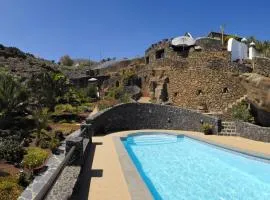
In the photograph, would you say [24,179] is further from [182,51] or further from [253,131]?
[182,51]

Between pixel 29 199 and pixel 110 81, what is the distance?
124 ft

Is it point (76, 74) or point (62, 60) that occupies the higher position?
point (62, 60)

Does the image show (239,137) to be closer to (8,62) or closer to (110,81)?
(110,81)

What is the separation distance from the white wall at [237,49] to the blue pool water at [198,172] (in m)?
14.1

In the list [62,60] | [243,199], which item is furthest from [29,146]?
[62,60]

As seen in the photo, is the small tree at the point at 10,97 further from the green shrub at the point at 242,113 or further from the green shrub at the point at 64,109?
the green shrub at the point at 242,113

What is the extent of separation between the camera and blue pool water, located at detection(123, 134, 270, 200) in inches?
426

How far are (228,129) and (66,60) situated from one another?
64.6 metres

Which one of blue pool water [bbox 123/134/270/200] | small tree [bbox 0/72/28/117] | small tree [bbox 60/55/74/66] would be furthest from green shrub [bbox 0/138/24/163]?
small tree [bbox 60/55/74/66]

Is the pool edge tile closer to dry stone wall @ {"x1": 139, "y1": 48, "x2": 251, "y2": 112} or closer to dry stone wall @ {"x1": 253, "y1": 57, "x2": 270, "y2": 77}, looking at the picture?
dry stone wall @ {"x1": 253, "y1": 57, "x2": 270, "y2": 77}

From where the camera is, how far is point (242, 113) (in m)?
24.2

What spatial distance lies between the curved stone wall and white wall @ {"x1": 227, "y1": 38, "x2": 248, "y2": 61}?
30.3ft

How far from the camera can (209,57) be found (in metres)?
30.5

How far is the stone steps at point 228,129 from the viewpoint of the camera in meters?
22.5
